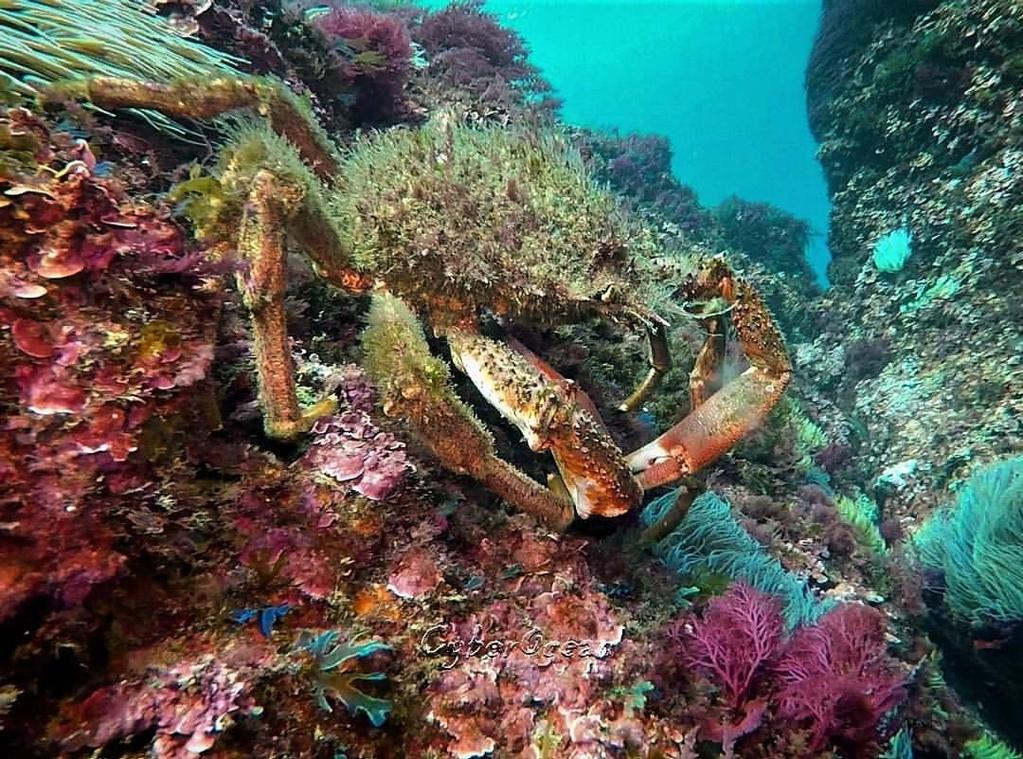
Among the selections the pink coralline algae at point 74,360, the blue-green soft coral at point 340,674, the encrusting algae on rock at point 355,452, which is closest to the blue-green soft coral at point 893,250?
the encrusting algae on rock at point 355,452

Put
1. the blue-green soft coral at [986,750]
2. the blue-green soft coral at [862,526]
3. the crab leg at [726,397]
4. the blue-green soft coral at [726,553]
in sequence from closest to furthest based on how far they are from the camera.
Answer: the crab leg at [726,397]
the blue-green soft coral at [726,553]
the blue-green soft coral at [986,750]
the blue-green soft coral at [862,526]

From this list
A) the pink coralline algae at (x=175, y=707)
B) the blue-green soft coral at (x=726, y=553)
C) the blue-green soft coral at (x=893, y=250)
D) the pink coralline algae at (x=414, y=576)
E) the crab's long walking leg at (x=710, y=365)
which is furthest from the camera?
the blue-green soft coral at (x=893, y=250)

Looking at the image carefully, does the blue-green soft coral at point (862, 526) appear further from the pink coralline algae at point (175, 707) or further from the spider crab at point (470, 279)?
the pink coralline algae at point (175, 707)

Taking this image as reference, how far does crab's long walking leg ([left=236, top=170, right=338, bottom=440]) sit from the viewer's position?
7.37 feet

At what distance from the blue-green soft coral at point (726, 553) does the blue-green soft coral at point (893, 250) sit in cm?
690

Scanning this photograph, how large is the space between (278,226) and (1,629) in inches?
61.5

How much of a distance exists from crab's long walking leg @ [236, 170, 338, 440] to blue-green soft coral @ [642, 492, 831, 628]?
2.10 metres

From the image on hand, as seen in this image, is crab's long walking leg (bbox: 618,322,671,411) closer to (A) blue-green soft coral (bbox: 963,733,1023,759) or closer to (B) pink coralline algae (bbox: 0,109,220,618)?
(B) pink coralline algae (bbox: 0,109,220,618)

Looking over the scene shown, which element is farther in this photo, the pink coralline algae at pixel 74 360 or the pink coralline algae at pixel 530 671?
the pink coralline algae at pixel 530 671

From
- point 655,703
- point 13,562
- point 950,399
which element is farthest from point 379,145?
point 950,399

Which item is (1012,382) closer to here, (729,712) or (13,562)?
(729,712)

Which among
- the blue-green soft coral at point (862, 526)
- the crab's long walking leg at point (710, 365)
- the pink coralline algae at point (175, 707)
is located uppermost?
the crab's long walking leg at point (710, 365)

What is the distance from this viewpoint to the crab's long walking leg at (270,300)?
2.25m

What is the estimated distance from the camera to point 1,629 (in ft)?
4.97
